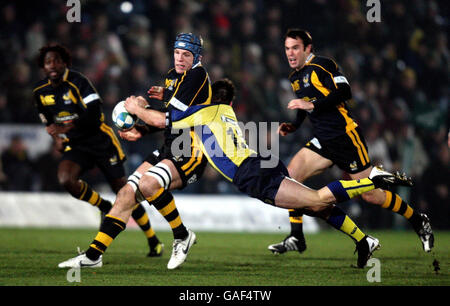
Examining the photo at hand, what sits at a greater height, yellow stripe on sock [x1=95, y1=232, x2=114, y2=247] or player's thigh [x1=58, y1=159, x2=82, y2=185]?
player's thigh [x1=58, y1=159, x2=82, y2=185]

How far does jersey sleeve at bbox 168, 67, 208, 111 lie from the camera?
6477 mm

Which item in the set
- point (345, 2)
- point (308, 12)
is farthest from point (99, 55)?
point (345, 2)

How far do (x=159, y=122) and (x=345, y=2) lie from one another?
397 inches

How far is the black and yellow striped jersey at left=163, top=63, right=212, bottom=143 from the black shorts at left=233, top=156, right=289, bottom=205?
0.81 metres

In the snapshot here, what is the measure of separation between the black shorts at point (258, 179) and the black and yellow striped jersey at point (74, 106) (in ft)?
7.98

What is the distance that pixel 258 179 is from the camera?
6.18 m

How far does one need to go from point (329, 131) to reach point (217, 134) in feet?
6.02

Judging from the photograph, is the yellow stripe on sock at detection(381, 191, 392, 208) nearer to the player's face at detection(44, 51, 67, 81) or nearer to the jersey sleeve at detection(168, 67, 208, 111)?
the jersey sleeve at detection(168, 67, 208, 111)

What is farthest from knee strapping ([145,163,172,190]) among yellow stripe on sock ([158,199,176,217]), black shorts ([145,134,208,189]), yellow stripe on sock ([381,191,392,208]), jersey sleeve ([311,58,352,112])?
yellow stripe on sock ([381,191,392,208])

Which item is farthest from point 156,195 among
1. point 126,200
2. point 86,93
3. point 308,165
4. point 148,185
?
point 308,165

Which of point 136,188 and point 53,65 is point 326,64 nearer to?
point 136,188

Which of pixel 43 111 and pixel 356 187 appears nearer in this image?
pixel 356 187
